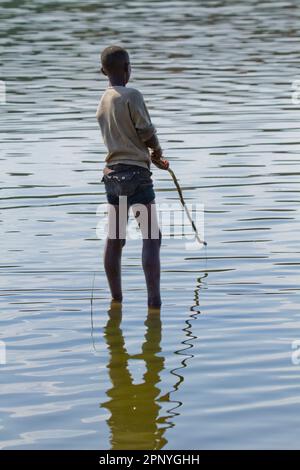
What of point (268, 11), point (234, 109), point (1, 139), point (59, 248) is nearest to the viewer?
point (59, 248)

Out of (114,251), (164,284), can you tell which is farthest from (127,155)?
(164,284)

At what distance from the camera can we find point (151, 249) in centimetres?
931

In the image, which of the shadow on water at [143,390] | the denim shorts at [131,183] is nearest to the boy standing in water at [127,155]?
the denim shorts at [131,183]

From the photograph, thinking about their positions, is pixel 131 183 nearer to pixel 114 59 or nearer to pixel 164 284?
pixel 114 59

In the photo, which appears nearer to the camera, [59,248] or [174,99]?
[59,248]

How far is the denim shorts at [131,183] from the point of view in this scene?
910 cm

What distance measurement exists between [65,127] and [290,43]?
41.2ft

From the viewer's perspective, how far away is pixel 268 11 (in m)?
40.5

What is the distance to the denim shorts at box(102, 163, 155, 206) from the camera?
29.9ft

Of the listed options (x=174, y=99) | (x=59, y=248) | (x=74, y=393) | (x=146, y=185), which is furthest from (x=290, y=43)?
(x=74, y=393)

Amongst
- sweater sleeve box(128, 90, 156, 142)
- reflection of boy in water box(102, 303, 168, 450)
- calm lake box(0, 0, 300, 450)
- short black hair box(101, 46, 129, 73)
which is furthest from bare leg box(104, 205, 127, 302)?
short black hair box(101, 46, 129, 73)

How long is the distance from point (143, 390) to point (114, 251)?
199 centimetres

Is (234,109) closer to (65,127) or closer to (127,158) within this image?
(65,127)

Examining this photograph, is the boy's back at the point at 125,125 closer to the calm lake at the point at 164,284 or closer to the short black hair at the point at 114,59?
the short black hair at the point at 114,59
